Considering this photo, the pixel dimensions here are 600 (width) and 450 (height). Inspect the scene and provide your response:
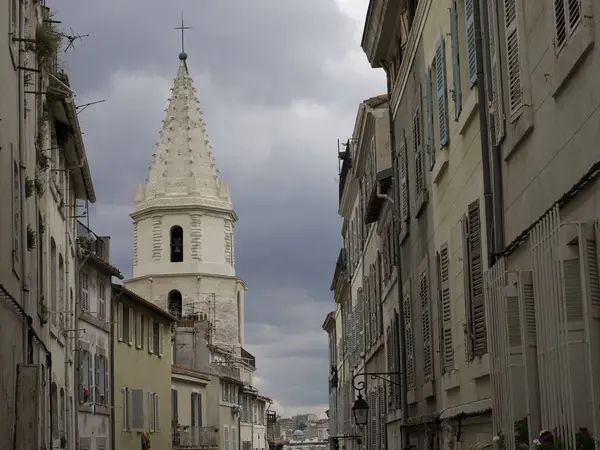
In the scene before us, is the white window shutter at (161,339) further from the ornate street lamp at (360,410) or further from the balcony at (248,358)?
the balcony at (248,358)

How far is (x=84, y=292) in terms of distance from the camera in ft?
123

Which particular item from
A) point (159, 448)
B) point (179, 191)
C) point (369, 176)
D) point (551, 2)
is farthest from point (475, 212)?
point (179, 191)

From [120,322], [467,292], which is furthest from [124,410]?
[467,292]

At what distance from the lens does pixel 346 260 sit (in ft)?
163

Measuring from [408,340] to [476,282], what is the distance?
8454 mm

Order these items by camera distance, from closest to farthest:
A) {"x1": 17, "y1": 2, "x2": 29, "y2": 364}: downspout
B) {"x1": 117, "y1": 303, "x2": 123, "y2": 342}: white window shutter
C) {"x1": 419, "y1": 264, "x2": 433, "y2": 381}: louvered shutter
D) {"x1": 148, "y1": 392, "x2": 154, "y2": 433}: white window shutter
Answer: {"x1": 419, "y1": 264, "x2": 433, "y2": 381}: louvered shutter < {"x1": 17, "y1": 2, "x2": 29, "y2": 364}: downspout < {"x1": 117, "y1": 303, "x2": 123, "y2": 342}: white window shutter < {"x1": 148, "y1": 392, "x2": 154, "y2": 433}: white window shutter

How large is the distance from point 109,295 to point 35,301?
19254 mm

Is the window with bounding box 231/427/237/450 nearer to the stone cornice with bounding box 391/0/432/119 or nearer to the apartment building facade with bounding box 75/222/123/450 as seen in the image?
the apartment building facade with bounding box 75/222/123/450

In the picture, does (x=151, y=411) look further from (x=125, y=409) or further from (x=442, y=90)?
(x=442, y=90)

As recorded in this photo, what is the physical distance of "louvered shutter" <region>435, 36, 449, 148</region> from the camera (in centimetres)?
1670

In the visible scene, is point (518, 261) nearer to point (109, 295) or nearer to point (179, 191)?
point (109, 295)

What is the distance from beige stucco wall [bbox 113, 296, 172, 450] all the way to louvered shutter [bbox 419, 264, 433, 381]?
78.7ft

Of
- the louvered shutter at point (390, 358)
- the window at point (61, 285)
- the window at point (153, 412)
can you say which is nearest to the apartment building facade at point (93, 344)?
the window at point (61, 285)

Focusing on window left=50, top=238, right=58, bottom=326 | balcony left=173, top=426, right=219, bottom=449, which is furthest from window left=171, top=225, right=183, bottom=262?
window left=50, top=238, right=58, bottom=326
